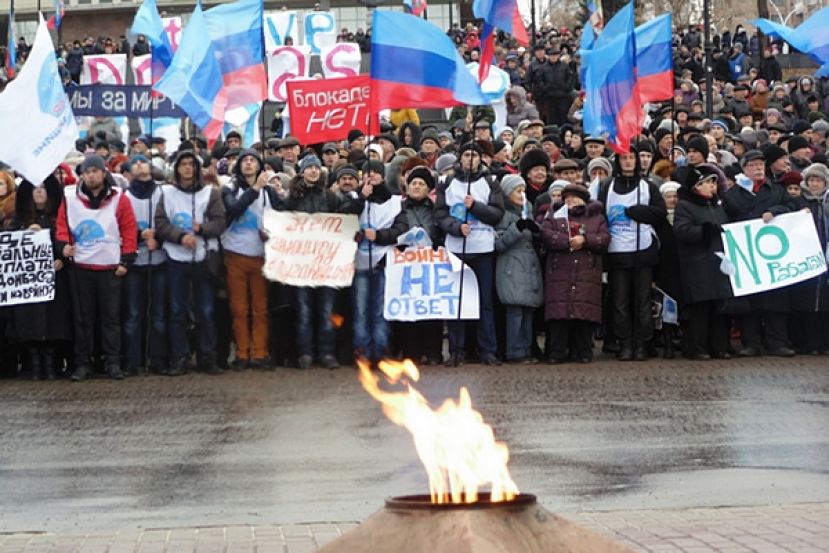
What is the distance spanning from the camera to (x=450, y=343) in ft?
51.1

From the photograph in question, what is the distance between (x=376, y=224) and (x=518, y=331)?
1.67 meters

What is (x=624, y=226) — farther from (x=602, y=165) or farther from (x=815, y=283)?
(x=815, y=283)

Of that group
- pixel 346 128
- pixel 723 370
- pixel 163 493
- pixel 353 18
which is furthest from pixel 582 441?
pixel 353 18

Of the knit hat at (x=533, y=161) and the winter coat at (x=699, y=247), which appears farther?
the knit hat at (x=533, y=161)

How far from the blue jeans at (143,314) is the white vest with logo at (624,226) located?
13.8ft

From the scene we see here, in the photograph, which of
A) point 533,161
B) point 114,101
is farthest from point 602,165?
point 114,101

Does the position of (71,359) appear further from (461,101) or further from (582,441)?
(582,441)

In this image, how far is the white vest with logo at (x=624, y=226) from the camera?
619 inches

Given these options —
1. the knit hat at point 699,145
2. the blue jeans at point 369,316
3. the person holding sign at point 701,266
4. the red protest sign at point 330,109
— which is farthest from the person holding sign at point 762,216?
the red protest sign at point 330,109

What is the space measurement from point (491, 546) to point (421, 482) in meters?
5.38

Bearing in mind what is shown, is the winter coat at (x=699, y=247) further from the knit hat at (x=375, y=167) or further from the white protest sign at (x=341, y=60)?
the white protest sign at (x=341, y=60)

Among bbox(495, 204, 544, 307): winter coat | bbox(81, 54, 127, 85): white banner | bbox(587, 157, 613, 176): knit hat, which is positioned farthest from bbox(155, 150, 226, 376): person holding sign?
bbox(81, 54, 127, 85): white banner

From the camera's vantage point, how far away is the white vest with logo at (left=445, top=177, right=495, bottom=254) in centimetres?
1555

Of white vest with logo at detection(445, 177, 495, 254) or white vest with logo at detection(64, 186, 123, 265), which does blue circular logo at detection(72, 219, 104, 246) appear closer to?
white vest with logo at detection(64, 186, 123, 265)
